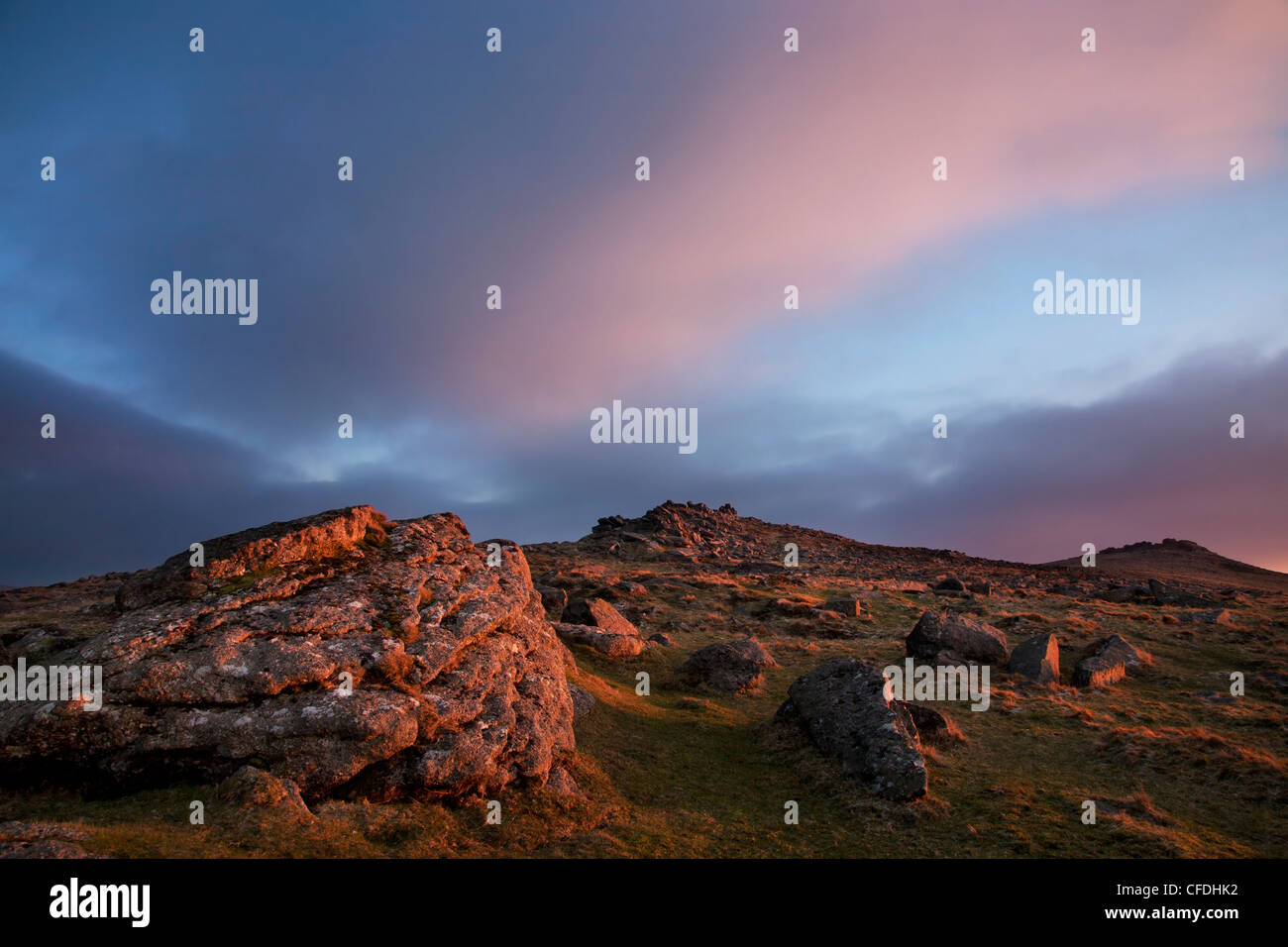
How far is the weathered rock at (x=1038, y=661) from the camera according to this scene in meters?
26.0

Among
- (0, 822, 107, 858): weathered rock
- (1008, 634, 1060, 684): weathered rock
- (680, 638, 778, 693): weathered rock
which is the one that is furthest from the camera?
(1008, 634, 1060, 684): weathered rock

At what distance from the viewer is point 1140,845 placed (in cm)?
1316

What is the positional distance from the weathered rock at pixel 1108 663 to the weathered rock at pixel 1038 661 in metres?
0.93

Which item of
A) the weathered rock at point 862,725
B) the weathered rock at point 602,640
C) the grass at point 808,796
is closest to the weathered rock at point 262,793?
the grass at point 808,796

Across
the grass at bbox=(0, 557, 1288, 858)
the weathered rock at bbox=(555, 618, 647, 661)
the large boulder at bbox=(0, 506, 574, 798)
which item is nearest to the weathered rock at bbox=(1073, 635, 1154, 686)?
the grass at bbox=(0, 557, 1288, 858)

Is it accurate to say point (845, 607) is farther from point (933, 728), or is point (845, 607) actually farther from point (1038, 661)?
point (933, 728)

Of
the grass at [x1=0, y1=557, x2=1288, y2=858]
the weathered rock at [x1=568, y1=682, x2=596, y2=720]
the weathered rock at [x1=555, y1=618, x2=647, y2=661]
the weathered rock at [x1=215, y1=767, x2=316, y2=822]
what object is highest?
the weathered rock at [x1=215, y1=767, x2=316, y2=822]

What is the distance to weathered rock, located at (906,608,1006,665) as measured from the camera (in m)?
28.1

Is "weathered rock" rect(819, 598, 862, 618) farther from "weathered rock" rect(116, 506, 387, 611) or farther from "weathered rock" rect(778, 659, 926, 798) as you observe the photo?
"weathered rock" rect(116, 506, 387, 611)

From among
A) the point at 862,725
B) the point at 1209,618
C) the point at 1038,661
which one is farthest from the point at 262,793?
the point at 1209,618

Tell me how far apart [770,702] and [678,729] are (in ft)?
16.1

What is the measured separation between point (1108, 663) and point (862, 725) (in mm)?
16658

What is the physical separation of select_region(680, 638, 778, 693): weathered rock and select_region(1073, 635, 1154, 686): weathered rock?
12852 mm

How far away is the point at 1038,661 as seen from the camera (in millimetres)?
26359
